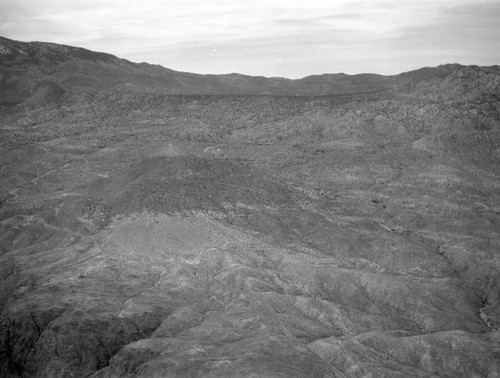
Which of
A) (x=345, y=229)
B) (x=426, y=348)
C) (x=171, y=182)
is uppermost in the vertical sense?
(x=171, y=182)

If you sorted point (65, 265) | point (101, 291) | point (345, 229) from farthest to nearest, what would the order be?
point (345, 229) → point (65, 265) → point (101, 291)

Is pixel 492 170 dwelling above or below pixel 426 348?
above

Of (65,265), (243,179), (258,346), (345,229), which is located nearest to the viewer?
(258,346)

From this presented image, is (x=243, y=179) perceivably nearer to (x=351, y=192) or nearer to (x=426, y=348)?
(x=351, y=192)

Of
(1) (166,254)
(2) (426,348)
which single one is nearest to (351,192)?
(1) (166,254)

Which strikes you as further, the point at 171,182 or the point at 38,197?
the point at 38,197

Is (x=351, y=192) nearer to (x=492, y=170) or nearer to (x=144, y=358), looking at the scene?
(x=492, y=170)

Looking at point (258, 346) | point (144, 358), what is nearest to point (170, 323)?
point (144, 358)

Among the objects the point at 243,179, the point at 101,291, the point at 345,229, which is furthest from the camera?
the point at 243,179

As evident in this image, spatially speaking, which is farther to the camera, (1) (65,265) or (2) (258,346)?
(1) (65,265)
